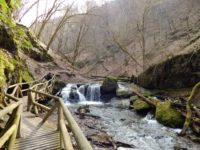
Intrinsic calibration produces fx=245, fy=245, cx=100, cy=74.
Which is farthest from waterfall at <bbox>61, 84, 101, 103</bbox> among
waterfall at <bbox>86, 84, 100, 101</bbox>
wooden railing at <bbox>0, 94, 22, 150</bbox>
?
wooden railing at <bbox>0, 94, 22, 150</bbox>

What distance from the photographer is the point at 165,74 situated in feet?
68.0

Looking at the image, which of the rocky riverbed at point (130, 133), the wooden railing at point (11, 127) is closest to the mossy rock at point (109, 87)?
the rocky riverbed at point (130, 133)

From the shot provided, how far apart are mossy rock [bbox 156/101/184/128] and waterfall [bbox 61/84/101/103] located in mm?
9529

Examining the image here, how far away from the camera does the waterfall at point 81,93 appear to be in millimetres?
22656

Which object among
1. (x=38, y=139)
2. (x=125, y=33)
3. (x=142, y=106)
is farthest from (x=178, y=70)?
(x=125, y=33)

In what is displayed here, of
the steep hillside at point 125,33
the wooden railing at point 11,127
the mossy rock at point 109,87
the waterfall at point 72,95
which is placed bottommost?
the waterfall at point 72,95

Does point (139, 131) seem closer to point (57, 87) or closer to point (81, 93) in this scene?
point (81, 93)

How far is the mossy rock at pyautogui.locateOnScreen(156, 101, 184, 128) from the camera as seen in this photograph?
42.3ft

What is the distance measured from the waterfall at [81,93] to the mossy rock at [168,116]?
953cm

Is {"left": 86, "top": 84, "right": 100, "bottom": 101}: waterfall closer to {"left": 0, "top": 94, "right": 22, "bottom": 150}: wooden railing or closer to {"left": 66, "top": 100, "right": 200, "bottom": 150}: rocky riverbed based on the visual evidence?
{"left": 66, "top": 100, "right": 200, "bottom": 150}: rocky riverbed

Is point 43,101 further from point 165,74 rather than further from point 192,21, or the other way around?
point 192,21

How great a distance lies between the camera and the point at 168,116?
13367 millimetres

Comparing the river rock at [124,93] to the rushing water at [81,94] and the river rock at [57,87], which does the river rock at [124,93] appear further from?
the river rock at [57,87]

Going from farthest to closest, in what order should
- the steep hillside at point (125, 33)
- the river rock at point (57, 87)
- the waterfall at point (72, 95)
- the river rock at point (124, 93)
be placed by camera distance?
the steep hillside at point (125, 33) → the waterfall at point (72, 95) → the river rock at point (57, 87) → the river rock at point (124, 93)
